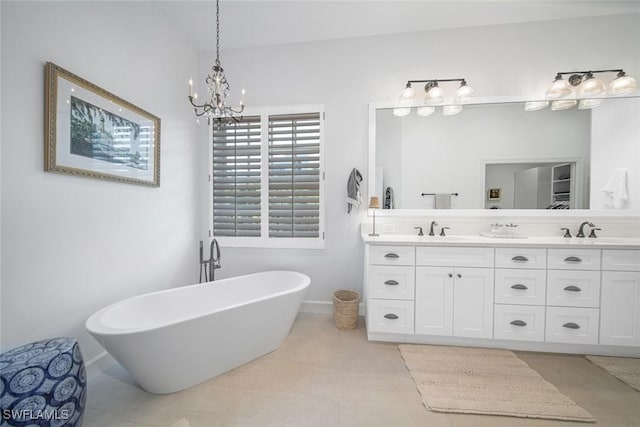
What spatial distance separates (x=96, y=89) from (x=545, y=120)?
12.8ft

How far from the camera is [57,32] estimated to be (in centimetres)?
142

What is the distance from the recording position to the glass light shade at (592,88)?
2139 millimetres

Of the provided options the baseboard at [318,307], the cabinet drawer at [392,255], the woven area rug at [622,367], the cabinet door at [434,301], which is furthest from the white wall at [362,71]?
the woven area rug at [622,367]

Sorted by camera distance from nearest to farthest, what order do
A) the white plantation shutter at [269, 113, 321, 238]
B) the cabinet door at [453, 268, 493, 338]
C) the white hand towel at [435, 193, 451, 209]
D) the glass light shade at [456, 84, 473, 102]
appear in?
the cabinet door at [453, 268, 493, 338] < the glass light shade at [456, 84, 473, 102] < the white hand towel at [435, 193, 451, 209] < the white plantation shutter at [269, 113, 321, 238]

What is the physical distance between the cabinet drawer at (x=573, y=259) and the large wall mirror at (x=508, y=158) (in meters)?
0.60

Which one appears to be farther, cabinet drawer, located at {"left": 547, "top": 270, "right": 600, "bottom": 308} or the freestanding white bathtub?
cabinet drawer, located at {"left": 547, "top": 270, "right": 600, "bottom": 308}

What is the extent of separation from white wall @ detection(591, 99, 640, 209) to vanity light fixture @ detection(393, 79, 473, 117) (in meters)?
1.24

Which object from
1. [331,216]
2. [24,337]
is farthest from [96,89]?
[331,216]

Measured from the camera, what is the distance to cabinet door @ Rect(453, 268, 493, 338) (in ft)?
6.27

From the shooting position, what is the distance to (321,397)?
4.79 ft

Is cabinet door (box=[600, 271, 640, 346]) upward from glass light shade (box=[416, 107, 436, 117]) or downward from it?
downward

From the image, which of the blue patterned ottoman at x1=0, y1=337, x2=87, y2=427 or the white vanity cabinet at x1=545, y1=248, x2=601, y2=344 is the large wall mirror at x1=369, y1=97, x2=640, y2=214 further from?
the blue patterned ottoman at x1=0, y1=337, x2=87, y2=427

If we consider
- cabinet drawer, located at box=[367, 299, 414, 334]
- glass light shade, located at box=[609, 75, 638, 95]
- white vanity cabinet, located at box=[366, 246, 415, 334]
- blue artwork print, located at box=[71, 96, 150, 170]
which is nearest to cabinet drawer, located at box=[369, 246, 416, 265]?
white vanity cabinet, located at box=[366, 246, 415, 334]

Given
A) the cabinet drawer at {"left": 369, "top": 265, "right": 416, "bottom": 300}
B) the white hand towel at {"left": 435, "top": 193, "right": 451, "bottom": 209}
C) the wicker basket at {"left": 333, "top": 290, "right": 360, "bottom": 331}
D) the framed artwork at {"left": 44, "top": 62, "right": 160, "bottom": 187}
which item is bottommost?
the wicker basket at {"left": 333, "top": 290, "right": 360, "bottom": 331}
